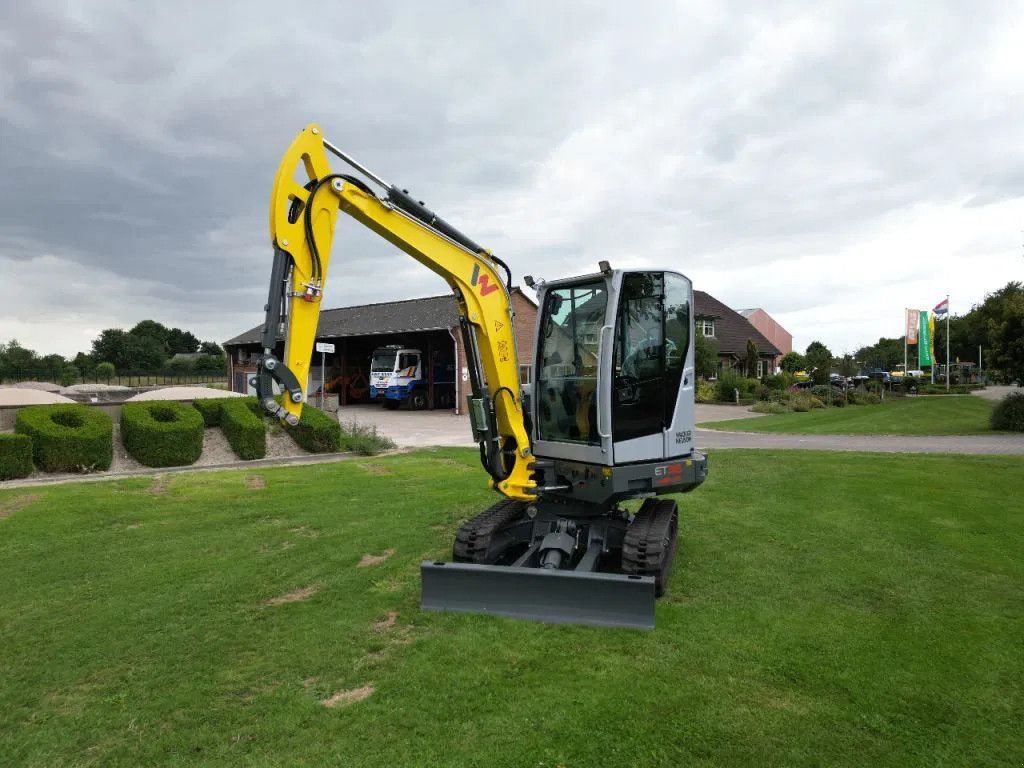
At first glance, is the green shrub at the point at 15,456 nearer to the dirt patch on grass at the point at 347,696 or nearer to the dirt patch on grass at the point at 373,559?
the dirt patch on grass at the point at 373,559

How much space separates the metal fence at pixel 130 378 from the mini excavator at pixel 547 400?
4434cm

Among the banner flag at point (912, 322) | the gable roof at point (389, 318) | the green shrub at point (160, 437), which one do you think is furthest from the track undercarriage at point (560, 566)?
the banner flag at point (912, 322)

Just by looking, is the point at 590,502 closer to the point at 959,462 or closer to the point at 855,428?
the point at 959,462

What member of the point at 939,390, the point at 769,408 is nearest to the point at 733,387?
the point at 769,408

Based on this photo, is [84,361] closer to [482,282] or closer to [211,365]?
[211,365]

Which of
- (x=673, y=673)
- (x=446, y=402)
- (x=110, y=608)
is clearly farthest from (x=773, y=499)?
(x=446, y=402)

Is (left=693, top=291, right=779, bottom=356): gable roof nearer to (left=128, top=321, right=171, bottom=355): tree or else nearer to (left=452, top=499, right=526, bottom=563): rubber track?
(left=452, top=499, right=526, bottom=563): rubber track

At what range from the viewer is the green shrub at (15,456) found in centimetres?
1299

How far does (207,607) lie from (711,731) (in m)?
4.29

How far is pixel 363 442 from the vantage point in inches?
693

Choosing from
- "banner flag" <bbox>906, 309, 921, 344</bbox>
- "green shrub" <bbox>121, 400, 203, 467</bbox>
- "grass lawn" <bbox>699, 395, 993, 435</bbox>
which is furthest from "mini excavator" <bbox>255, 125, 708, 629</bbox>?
"banner flag" <bbox>906, 309, 921, 344</bbox>

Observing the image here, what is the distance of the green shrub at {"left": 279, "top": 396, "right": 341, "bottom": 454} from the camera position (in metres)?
17.0

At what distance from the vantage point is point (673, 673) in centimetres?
452

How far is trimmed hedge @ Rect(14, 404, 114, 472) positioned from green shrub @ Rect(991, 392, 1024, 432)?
2501cm
